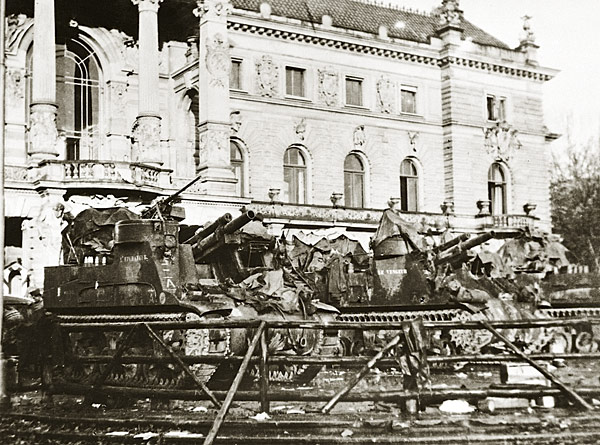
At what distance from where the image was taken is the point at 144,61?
101 ft

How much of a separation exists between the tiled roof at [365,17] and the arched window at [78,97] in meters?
7.50

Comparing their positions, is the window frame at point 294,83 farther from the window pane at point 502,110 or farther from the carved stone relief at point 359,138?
the window pane at point 502,110

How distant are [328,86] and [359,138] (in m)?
2.97

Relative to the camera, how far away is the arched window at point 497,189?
45.4 meters

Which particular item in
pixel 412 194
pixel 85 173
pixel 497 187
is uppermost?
pixel 497 187

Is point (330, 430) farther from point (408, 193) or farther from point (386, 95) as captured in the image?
point (408, 193)

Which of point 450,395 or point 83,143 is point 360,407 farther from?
point 83,143

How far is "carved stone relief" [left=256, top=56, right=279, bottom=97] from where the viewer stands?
125ft

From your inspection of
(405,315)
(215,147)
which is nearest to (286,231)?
(215,147)

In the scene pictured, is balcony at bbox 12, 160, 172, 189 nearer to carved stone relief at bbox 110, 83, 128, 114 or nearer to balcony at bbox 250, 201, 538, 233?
balcony at bbox 250, 201, 538, 233

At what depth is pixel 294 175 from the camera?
130 feet

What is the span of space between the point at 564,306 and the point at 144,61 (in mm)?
16752

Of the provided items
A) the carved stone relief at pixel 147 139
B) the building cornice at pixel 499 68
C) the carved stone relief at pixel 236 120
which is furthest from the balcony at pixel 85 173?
the building cornice at pixel 499 68

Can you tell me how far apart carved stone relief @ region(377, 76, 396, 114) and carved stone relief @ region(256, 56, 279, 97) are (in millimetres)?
6046
